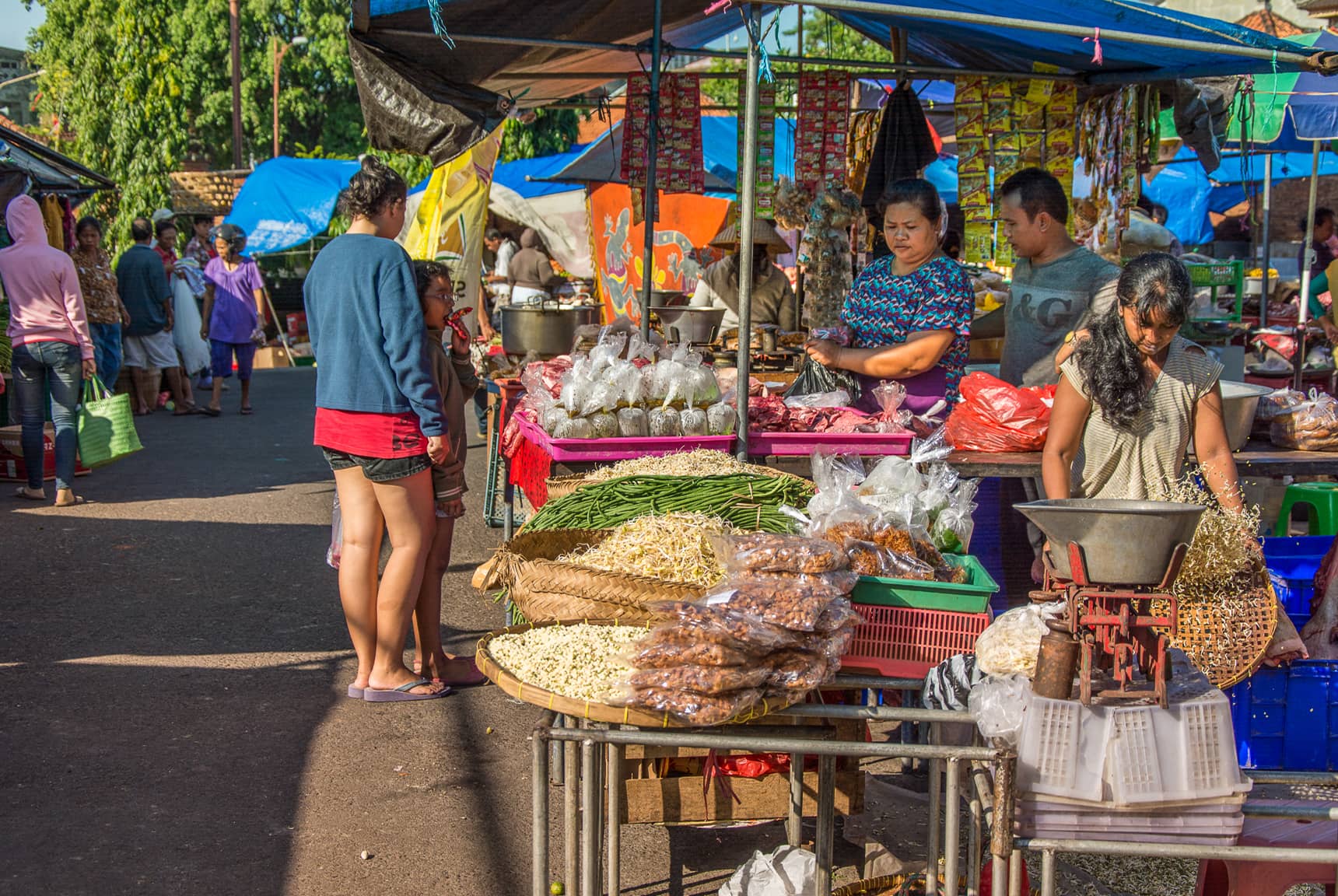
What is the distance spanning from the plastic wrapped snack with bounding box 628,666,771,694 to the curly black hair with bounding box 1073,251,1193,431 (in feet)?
5.63

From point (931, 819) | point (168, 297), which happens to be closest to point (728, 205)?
point (168, 297)

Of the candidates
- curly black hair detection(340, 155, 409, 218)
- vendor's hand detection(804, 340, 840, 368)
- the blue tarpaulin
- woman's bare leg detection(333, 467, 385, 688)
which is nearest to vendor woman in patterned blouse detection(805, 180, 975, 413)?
vendor's hand detection(804, 340, 840, 368)

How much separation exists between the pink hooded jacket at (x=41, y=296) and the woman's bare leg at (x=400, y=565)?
4.61 metres

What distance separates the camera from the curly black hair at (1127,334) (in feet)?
11.3

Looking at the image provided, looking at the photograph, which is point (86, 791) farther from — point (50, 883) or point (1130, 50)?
point (1130, 50)

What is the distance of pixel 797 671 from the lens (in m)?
2.63

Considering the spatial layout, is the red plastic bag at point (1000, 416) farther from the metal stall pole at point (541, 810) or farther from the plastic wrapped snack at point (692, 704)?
the metal stall pole at point (541, 810)

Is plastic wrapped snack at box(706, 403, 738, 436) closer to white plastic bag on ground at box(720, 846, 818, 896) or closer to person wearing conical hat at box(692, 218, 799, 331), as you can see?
white plastic bag on ground at box(720, 846, 818, 896)

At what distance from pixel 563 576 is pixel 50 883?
5.73 feet

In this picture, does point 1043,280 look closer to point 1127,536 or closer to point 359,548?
point 1127,536

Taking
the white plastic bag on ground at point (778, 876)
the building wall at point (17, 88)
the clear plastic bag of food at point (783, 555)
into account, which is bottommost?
the white plastic bag on ground at point (778, 876)

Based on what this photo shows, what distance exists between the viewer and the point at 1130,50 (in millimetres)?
6152

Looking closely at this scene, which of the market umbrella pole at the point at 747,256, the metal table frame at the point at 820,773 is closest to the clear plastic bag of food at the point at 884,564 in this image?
the metal table frame at the point at 820,773

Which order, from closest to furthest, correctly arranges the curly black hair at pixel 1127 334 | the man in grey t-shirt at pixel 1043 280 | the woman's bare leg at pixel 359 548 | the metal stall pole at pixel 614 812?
the metal stall pole at pixel 614 812 → the curly black hair at pixel 1127 334 → the woman's bare leg at pixel 359 548 → the man in grey t-shirt at pixel 1043 280
